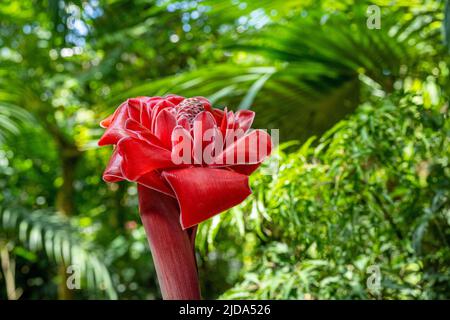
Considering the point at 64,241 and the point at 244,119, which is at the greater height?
the point at 244,119

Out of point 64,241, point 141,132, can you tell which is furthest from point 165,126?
point 64,241

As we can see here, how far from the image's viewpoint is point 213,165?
0.80ft

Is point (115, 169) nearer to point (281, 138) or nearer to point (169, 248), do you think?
point (169, 248)

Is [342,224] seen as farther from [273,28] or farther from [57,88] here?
[57,88]

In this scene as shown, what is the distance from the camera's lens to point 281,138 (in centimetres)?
120

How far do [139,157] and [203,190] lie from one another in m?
0.03

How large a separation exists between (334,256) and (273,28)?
21.7 inches

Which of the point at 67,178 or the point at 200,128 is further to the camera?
the point at 67,178

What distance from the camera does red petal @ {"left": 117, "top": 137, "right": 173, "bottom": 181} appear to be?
0.23 m

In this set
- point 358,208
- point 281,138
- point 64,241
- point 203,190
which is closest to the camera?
point 203,190

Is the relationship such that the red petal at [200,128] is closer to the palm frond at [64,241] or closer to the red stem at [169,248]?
the red stem at [169,248]

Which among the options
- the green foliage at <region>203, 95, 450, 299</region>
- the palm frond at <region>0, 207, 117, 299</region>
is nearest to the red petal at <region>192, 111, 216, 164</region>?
Answer: the green foliage at <region>203, 95, 450, 299</region>

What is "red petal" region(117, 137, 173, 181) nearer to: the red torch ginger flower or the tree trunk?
the red torch ginger flower
